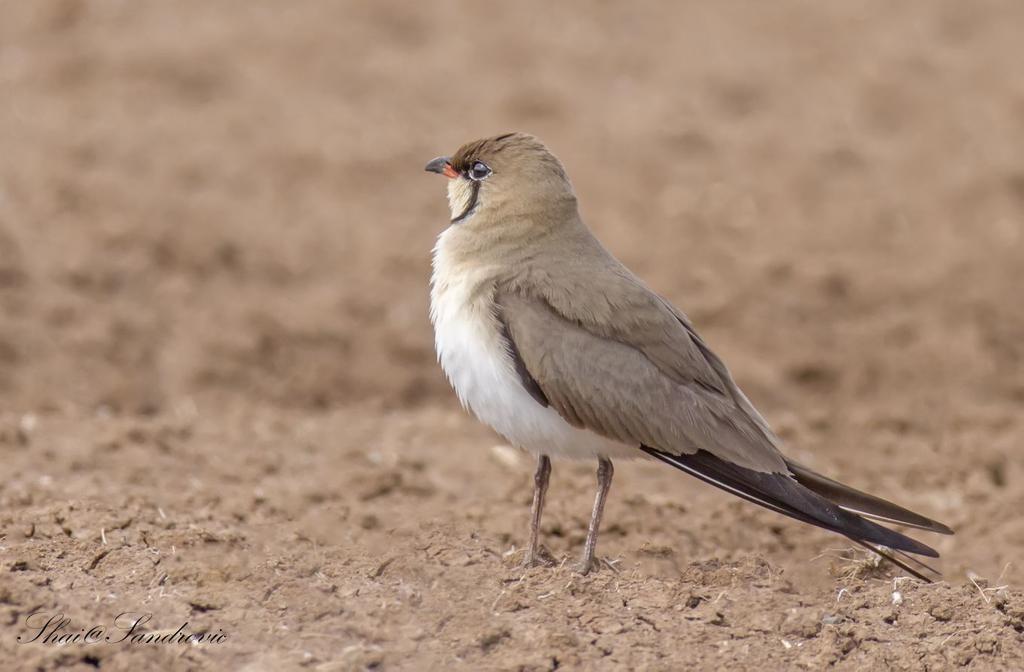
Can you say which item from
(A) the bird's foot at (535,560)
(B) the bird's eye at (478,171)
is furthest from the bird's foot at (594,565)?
(B) the bird's eye at (478,171)

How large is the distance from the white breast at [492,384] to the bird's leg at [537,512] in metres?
0.17

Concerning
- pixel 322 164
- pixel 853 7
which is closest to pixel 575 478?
pixel 322 164

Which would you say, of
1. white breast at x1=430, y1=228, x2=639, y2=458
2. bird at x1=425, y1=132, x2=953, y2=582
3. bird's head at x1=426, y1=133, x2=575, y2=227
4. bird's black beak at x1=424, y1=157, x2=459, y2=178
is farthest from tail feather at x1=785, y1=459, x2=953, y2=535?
bird's black beak at x1=424, y1=157, x2=459, y2=178

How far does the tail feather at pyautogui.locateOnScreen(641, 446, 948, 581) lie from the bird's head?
1.18 meters

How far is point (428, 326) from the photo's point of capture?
9.98 m

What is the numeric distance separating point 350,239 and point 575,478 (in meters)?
4.09

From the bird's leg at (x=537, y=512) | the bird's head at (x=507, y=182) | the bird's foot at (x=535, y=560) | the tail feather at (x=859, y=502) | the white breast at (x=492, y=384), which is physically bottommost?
the bird's foot at (x=535, y=560)

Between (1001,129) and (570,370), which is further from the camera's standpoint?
(1001,129)

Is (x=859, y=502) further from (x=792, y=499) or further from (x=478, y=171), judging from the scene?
(x=478, y=171)

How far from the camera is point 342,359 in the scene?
31.7 ft

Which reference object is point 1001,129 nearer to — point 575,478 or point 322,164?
point 322,164

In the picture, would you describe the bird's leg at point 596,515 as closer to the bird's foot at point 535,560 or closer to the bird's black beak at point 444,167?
the bird's foot at point 535,560

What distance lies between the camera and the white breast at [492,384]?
5.66 m

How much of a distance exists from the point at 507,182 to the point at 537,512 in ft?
4.62
